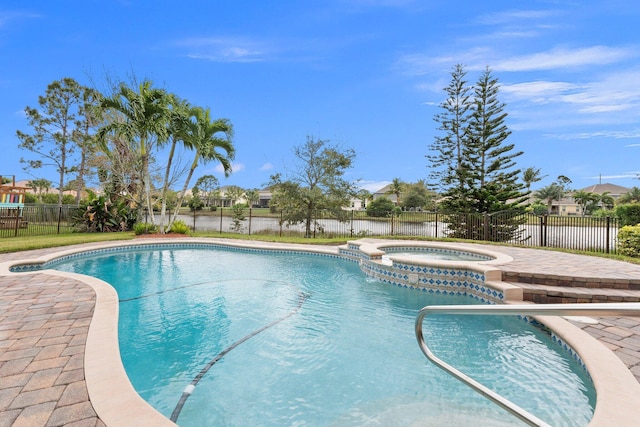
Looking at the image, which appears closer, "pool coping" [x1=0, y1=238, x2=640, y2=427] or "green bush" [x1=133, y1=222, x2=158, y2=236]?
"pool coping" [x1=0, y1=238, x2=640, y2=427]

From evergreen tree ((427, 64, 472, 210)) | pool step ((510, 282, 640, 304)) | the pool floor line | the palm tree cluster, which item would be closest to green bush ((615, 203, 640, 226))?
evergreen tree ((427, 64, 472, 210))

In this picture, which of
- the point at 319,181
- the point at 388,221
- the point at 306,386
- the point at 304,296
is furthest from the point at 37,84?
the point at 306,386

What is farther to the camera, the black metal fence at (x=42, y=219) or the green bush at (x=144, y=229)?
the black metal fence at (x=42, y=219)

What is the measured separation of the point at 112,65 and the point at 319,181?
1089 cm

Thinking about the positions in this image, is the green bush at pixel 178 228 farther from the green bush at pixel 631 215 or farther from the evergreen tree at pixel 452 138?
the green bush at pixel 631 215

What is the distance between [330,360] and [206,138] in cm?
1210

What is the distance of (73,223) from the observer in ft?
47.5

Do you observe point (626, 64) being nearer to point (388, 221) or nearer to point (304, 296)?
point (388, 221)

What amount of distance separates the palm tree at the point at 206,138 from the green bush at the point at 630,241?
1337cm

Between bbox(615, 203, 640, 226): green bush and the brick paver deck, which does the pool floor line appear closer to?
the brick paver deck

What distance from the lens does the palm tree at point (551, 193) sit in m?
51.7

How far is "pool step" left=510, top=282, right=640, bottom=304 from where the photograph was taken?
14.3ft

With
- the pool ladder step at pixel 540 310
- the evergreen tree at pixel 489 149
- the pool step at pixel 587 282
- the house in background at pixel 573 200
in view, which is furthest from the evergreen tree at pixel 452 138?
the house in background at pixel 573 200

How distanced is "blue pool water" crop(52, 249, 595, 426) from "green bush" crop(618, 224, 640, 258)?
5.84m
